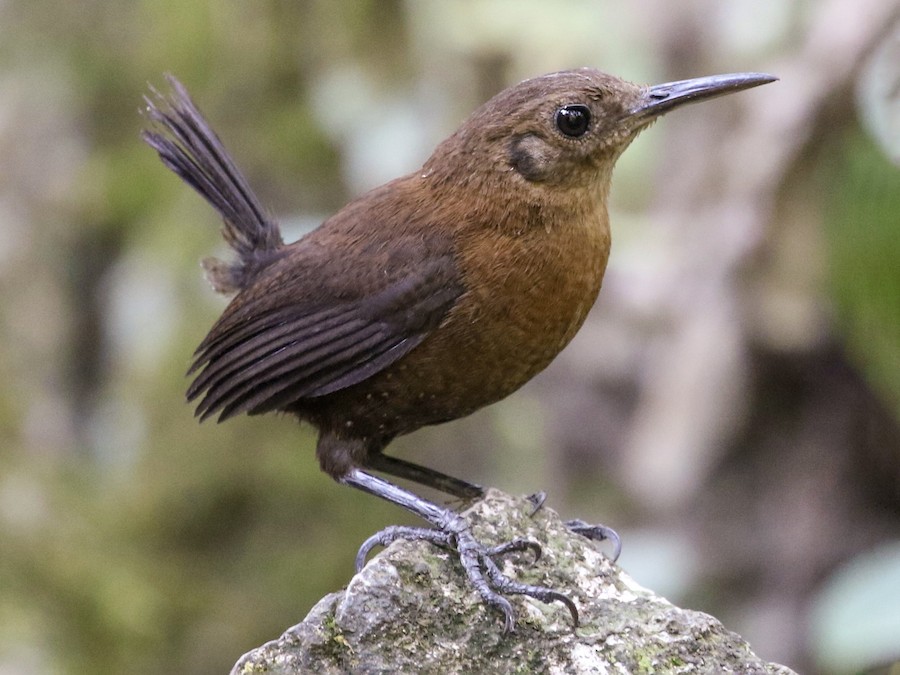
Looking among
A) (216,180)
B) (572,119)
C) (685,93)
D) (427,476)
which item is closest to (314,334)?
(427,476)

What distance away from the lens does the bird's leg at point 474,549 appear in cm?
250

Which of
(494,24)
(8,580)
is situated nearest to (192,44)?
(494,24)

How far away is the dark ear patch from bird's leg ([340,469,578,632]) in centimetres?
88

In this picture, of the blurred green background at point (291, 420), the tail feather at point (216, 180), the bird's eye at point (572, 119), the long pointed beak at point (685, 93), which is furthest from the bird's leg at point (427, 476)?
the blurred green background at point (291, 420)

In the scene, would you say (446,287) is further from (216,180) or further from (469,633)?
(216,180)

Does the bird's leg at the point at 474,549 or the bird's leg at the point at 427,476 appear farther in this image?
the bird's leg at the point at 427,476

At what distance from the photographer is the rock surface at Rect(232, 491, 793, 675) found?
2359 mm

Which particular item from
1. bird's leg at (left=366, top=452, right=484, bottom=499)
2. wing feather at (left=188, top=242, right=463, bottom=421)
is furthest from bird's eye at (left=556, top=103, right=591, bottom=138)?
bird's leg at (left=366, top=452, right=484, bottom=499)

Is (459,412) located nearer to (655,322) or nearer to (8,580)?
(8,580)

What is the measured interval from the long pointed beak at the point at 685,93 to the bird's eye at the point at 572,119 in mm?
130

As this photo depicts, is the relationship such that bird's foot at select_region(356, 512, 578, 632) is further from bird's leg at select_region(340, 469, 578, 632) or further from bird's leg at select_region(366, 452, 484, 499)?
bird's leg at select_region(366, 452, 484, 499)

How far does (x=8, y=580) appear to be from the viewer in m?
5.36

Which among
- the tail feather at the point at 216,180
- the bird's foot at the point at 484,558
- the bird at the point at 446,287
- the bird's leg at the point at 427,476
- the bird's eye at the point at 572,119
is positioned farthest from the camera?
the tail feather at the point at 216,180

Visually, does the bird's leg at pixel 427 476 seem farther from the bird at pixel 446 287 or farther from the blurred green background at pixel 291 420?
the blurred green background at pixel 291 420
